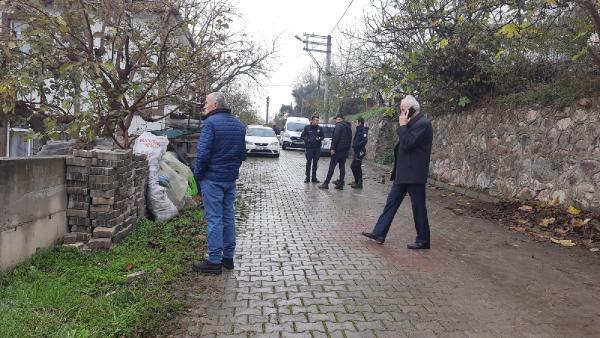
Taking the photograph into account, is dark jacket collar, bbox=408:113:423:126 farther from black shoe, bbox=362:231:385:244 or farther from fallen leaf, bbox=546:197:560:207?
fallen leaf, bbox=546:197:560:207

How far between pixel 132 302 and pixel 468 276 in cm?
328

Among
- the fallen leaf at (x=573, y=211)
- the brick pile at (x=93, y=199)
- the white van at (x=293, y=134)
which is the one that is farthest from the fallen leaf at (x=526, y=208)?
the white van at (x=293, y=134)

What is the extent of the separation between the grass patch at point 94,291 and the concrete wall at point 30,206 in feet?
0.51

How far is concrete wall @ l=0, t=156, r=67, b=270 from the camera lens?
4.35m

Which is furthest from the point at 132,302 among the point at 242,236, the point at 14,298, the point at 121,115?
the point at 121,115

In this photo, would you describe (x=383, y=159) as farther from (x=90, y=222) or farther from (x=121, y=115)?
(x=90, y=222)

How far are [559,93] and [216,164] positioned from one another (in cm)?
675

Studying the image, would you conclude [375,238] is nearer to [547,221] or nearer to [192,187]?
[547,221]

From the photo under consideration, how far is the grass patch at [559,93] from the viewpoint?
820 centimetres

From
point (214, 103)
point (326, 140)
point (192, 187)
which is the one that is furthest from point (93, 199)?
point (326, 140)

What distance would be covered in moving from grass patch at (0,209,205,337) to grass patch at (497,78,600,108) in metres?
6.69

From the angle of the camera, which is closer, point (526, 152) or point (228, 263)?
point (228, 263)

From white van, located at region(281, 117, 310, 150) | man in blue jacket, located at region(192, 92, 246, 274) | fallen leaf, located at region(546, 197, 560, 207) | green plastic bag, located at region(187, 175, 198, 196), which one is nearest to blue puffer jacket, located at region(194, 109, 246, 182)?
man in blue jacket, located at region(192, 92, 246, 274)

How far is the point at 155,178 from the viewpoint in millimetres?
7441
